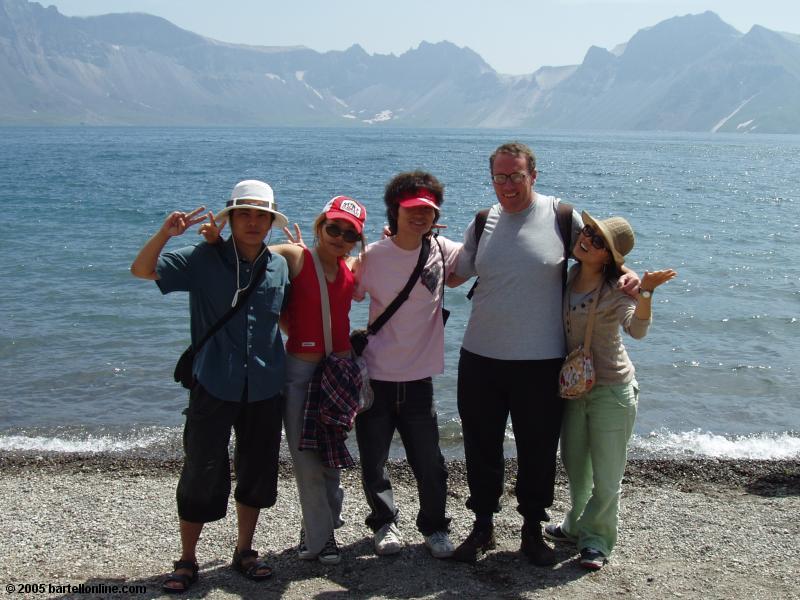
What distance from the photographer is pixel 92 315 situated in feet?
52.5

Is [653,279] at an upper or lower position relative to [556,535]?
upper

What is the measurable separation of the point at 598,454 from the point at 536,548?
762 mm

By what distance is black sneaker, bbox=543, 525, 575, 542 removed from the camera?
18.9 ft

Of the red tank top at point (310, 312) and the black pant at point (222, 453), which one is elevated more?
the red tank top at point (310, 312)

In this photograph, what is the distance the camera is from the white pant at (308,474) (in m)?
5.08

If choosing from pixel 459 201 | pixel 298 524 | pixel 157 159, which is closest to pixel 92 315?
pixel 298 524

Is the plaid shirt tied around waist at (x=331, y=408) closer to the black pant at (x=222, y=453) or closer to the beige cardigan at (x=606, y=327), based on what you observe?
the black pant at (x=222, y=453)

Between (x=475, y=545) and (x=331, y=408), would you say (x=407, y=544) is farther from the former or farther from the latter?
(x=331, y=408)

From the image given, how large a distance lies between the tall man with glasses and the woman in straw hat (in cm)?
13

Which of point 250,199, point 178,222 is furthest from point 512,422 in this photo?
point 178,222

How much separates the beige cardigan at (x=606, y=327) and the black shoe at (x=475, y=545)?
1.31m

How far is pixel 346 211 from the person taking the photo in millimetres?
5035

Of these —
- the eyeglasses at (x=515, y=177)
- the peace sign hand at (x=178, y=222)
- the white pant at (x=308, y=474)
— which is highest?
the eyeglasses at (x=515, y=177)

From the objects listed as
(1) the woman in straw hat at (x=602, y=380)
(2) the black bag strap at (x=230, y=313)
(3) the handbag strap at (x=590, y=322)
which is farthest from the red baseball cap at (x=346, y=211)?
(3) the handbag strap at (x=590, y=322)
